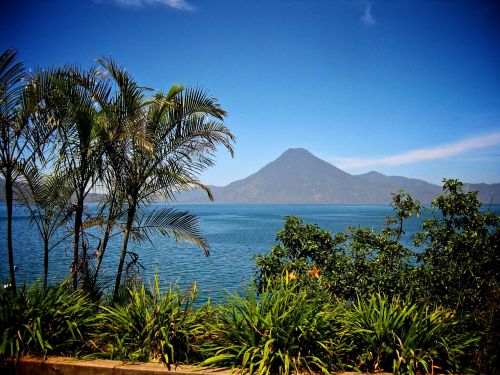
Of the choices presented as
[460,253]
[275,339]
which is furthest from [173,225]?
[460,253]

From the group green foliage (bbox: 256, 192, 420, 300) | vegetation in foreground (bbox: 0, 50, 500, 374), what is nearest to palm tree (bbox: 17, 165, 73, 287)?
vegetation in foreground (bbox: 0, 50, 500, 374)

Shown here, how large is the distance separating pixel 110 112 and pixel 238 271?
2116 centimetres

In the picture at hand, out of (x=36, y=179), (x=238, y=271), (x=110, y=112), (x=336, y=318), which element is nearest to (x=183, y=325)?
(x=336, y=318)

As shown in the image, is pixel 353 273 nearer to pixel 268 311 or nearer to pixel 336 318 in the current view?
pixel 336 318

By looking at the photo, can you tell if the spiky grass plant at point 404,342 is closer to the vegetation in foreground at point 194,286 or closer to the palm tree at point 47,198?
the vegetation in foreground at point 194,286

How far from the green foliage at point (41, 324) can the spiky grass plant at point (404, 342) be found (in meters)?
3.26

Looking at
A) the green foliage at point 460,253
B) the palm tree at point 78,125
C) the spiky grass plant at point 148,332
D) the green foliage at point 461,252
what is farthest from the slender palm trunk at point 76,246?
the green foliage at point 461,252

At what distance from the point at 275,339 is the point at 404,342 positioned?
55.7 inches

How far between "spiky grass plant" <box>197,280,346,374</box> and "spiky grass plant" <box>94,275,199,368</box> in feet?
0.98

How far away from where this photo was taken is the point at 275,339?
339cm

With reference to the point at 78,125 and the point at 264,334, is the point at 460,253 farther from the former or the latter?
the point at 78,125

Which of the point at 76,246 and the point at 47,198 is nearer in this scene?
the point at 76,246

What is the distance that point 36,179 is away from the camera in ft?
20.0

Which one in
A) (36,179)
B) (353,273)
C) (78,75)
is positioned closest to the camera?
(78,75)
